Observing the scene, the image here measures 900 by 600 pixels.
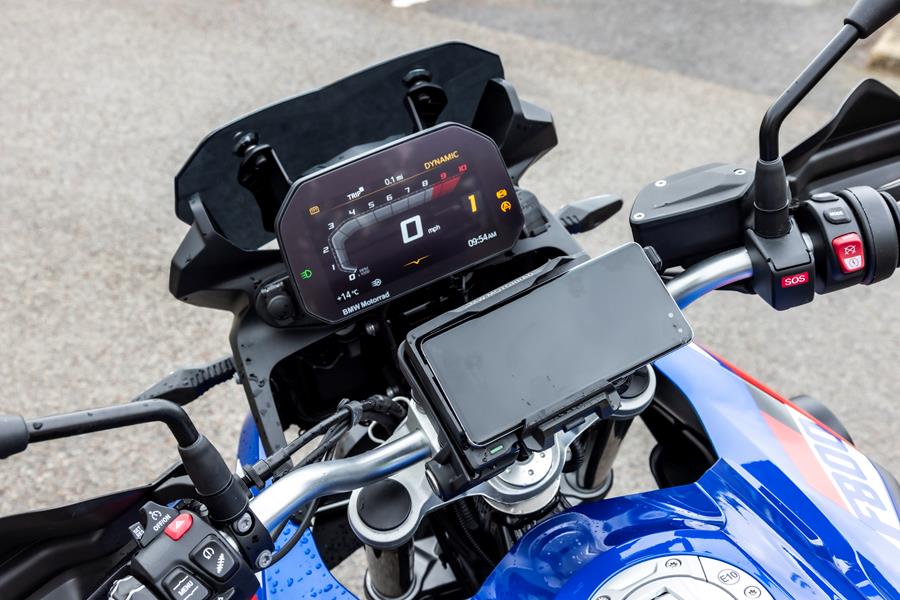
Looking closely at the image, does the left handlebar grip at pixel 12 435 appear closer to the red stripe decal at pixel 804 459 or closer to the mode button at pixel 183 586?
the mode button at pixel 183 586

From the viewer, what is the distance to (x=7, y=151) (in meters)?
4.49

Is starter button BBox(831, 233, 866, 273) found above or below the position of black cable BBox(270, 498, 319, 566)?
above

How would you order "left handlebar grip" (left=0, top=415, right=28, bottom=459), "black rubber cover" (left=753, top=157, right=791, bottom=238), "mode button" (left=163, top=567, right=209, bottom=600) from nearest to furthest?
"left handlebar grip" (left=0, top=415, right=28, bottom=459) < "mode button" (left=163, top=567, right=209, bottom=600) < "black rubber cover" (left=753, top=157, right=791, bottom=238)

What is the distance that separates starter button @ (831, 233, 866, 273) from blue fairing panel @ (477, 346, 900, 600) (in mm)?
303

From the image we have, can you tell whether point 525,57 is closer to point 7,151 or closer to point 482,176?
point 7,151

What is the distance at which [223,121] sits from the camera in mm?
4656

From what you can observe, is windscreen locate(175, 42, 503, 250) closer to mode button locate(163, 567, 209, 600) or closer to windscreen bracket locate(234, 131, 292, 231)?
windscreen bracket locate(234, 131, 292, 231)

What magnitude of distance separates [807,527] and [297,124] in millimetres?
998

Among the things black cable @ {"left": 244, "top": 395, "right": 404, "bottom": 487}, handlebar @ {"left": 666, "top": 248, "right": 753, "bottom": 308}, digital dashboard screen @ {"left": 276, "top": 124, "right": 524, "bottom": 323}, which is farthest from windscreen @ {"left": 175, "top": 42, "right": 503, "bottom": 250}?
handlebar @ {"left": 666, "top": 248, "right": 753, "bottom": 308}

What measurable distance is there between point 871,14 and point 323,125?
2.72 ft

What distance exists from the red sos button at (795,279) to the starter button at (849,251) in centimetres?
5

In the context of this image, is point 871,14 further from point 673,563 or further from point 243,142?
point 243,142

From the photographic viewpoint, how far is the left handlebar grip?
0.84m

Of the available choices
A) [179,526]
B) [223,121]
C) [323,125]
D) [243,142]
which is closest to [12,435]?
[179,526]
